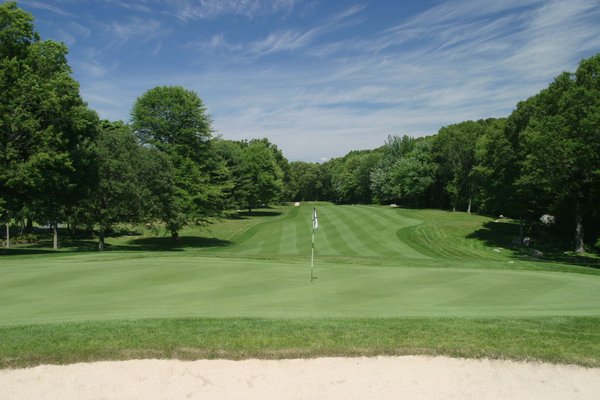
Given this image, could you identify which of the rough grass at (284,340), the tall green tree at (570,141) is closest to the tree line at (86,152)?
the rough grass at (284,340)

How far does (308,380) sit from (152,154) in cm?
2956

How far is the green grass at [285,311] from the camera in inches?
284

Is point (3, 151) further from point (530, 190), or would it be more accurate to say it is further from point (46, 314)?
point (530, 190)

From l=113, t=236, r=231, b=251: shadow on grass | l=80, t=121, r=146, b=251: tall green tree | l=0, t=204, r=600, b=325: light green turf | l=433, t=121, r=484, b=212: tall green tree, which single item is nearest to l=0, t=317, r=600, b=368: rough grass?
l=0, t=204, r=600, b=325: light green turf

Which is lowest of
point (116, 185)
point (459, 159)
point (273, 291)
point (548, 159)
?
point (273, 291)

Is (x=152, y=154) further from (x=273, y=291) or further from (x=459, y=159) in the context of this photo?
(x=459, y=159)

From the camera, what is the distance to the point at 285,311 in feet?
31.7

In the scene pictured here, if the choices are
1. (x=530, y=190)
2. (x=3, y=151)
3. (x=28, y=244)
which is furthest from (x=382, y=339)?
(x=28, y=244)

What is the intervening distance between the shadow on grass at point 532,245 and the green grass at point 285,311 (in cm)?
1585

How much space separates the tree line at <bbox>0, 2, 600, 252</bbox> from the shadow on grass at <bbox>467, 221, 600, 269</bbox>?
6.30 feet

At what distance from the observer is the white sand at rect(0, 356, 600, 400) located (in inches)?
243

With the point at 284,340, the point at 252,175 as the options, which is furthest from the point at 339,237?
the point at 252,175

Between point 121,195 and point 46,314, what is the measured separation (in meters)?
23.0

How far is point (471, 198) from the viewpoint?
65438 millimetres
